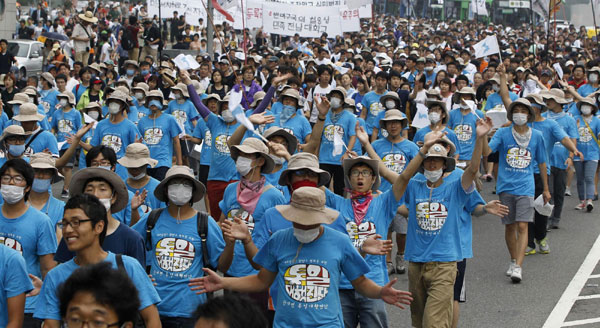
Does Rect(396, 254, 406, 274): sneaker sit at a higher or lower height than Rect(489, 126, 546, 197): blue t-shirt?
lower

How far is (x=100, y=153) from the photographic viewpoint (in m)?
7.59

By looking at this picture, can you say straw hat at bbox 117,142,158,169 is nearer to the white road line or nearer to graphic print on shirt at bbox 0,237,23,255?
graphic print on shirt at bbox 0,237,23,255

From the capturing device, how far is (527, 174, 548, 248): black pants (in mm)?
11234

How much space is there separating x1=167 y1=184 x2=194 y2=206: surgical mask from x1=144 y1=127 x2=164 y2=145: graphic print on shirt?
522 centimetres

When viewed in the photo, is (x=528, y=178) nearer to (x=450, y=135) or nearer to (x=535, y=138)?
(x=535, y=138)

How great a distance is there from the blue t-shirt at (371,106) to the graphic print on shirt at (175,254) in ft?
27.7

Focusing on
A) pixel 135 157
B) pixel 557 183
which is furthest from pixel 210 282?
pixel 557 183

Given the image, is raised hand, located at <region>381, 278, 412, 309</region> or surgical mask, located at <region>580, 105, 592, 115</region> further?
surgical mask, located at <region>580, 105, 592, 115</region>

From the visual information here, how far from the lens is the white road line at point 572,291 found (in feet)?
28.2

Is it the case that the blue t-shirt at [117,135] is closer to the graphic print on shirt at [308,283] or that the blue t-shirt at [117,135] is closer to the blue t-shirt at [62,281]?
the graphic print on shirt at [308,283]

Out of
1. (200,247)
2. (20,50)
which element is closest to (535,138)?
(200,247)

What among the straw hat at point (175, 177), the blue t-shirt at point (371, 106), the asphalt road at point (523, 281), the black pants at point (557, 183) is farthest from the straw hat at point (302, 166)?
the blue t-shirt at point (371, 106)

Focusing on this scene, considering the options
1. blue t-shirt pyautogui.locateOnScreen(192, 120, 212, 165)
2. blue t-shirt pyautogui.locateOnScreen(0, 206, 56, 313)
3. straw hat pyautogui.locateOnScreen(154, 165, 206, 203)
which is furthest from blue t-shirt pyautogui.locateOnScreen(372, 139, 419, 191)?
blue t-shirt pyautogui.locateOnScreen(0, 206, 56, 313)

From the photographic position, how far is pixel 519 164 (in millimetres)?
10414
